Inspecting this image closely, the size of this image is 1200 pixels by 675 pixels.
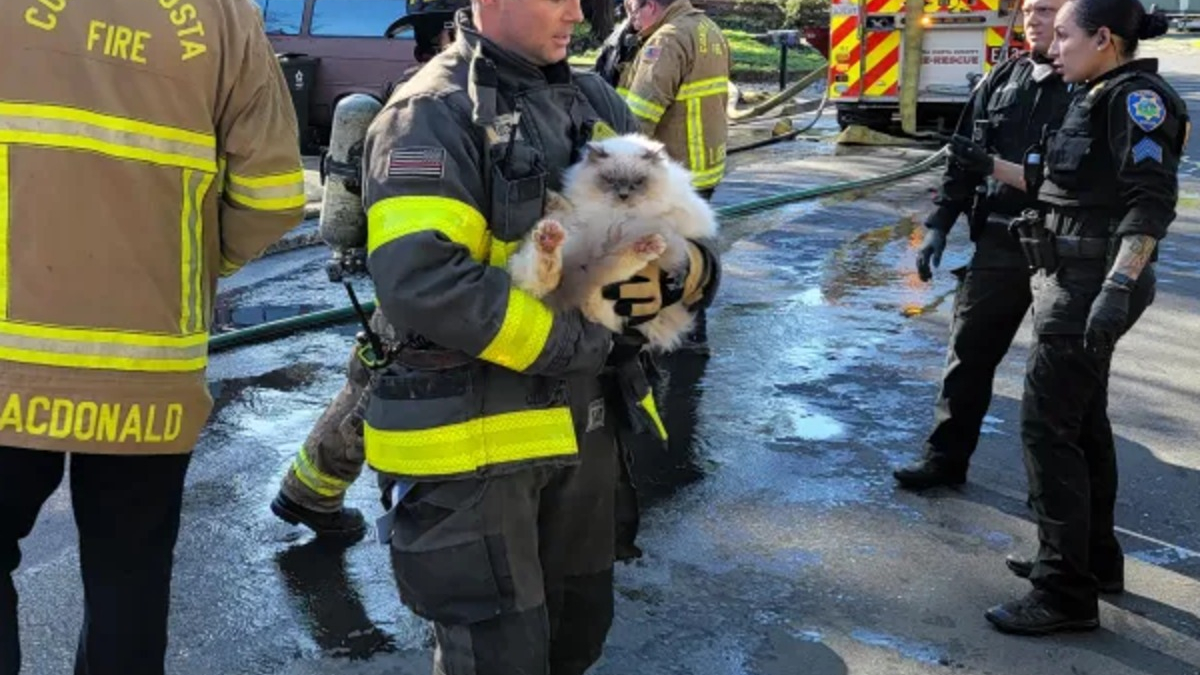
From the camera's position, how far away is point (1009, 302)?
14.9 ft

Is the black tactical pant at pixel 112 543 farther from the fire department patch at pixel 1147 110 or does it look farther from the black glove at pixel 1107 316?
the fire department patch at pixel 1147 110

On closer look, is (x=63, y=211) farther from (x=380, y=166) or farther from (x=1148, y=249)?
(x=1148, y=249)

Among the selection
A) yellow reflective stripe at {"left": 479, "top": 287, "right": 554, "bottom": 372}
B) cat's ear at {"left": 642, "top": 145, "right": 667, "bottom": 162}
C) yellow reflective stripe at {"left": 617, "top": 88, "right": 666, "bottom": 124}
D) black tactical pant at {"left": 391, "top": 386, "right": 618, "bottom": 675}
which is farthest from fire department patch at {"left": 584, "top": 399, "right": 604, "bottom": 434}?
yellow reflective stripe at {"left": 617, "top": 88, "right": 666, "bottom": 124}

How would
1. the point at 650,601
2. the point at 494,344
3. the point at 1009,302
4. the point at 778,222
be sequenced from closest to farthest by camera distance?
the point at 494,344
the point at 650,601
the point at 1009,302
the point at 778,222

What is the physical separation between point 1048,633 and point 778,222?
688 centimetres

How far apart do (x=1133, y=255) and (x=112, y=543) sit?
9.71ft

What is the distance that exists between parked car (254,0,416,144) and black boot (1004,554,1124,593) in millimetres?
8616

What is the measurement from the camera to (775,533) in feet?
14.5

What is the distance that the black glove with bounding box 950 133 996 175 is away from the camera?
423 centimetres

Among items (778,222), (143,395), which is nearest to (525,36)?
(143,395)

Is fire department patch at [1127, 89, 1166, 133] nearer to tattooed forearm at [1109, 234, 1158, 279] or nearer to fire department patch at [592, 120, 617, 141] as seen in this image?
tattooed forearm at [1109, 234, 1158, 279]

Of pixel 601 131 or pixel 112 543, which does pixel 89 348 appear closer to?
pixel 112 543

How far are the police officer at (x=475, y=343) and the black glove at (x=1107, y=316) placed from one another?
5.69 feet

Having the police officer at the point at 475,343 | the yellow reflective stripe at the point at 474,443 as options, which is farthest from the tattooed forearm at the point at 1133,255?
the yellow reflective stripe at the point at 474,443
